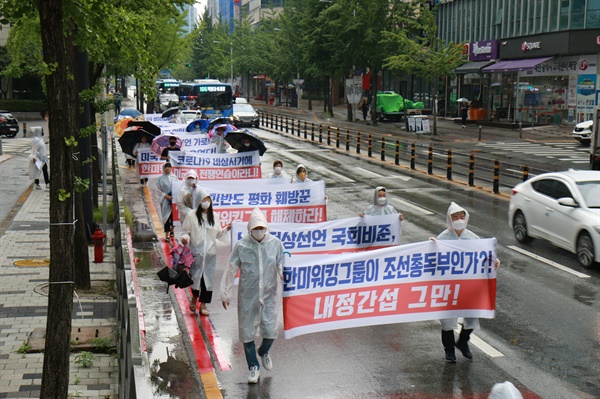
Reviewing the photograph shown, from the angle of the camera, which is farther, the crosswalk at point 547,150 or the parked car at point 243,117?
the parked car at point 243,117

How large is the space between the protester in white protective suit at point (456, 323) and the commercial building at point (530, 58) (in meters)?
42.2

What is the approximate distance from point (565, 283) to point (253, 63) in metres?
95.1

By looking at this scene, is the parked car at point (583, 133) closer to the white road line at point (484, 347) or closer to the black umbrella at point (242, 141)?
the black umbrella at point (242, 141)

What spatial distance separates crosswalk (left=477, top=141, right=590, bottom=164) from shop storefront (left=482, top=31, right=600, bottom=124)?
24.0ft

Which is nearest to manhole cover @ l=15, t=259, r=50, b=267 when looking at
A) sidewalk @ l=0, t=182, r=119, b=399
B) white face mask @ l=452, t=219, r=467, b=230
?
sidewalk @ l=0, t=182, r=119, b=399

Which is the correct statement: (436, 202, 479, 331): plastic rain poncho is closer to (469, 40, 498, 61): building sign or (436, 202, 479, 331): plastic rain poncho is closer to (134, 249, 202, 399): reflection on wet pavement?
(134, 249, 202, 399): reflection on wet pavement

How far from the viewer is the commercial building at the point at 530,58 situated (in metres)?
50.3

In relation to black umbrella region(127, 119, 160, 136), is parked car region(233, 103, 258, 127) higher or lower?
lower

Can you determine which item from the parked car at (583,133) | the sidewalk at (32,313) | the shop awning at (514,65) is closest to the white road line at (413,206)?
the sidewalk at (32,313)

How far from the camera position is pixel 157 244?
17406 millimetres

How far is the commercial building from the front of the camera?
1982 inches

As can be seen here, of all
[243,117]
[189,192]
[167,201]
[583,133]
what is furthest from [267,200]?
[243,117]

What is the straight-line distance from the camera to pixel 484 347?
1078 cm

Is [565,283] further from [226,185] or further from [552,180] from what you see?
[226,185]
